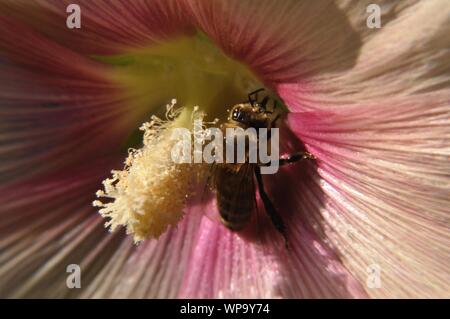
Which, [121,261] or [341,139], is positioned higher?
[341,139]

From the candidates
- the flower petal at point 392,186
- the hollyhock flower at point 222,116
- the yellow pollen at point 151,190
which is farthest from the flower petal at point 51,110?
the flower petal at point 392,186

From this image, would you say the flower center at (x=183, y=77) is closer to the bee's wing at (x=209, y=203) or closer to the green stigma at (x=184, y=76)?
the green stigma at (x=184, y=76)

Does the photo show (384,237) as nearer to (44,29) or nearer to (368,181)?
(368,181)

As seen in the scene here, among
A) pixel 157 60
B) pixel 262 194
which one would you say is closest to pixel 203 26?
pixel 157 60

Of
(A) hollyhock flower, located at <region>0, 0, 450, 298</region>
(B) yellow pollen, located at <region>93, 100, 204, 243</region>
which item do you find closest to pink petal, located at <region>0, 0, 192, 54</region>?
(A) hollyhock flower, located at <region>0, 0, 450, 298</region>

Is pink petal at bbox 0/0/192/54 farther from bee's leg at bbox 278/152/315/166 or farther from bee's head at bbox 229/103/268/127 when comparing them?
bee's leg at bbox 278/152/315/166
